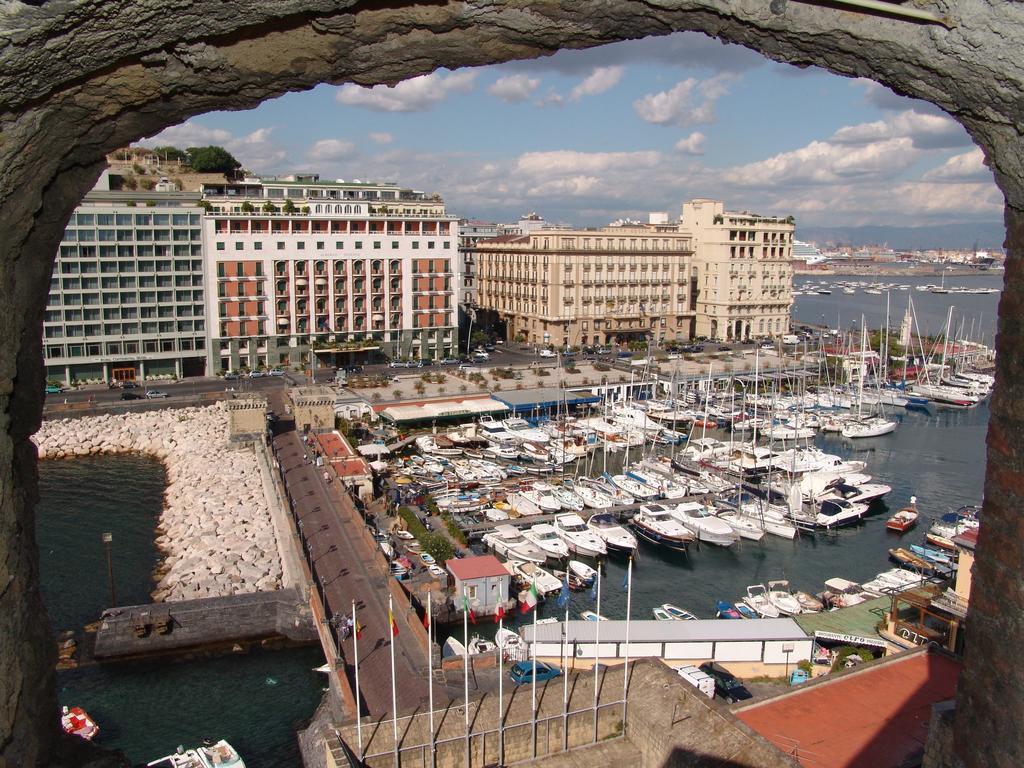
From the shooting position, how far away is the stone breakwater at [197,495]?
21.0 m

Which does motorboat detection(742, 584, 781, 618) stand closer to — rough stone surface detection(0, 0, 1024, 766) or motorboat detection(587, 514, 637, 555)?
motorboat detection(587, 514, 637, 555)

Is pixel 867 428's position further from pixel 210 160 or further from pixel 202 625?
pixel 210 160

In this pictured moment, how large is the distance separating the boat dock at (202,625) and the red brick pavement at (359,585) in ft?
3.92

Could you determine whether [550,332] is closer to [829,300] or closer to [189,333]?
[189,333]

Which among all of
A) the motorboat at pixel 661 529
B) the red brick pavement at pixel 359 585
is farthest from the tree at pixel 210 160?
the motorboat at pixel 661 529

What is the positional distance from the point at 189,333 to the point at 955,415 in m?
41.1

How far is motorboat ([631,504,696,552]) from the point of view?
24.1 m

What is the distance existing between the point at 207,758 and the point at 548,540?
1162 centimetres

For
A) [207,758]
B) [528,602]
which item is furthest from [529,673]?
[207,758]

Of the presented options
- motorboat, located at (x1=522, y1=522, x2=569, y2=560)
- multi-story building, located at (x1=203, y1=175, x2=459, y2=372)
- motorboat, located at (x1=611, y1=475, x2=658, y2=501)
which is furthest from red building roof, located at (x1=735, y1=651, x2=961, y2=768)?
multi-story building, located at (x1=203, y1=175, x2=459, y2=372)

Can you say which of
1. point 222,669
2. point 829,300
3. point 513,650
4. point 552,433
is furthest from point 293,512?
point 829,300

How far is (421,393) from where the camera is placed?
39.6 m

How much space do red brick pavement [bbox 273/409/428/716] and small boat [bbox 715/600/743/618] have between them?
801 cm

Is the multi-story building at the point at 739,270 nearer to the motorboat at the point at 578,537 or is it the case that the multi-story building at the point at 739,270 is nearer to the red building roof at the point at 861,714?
the motorboat at the point at 578,537
